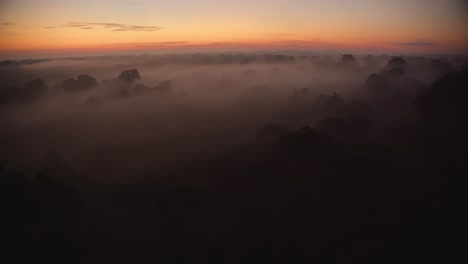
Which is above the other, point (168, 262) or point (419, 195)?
point (419, 195)

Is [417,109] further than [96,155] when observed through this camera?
Yes

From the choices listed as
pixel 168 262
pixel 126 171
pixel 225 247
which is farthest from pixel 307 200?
pixel 126 171

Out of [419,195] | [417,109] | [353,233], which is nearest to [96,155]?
[353,233]

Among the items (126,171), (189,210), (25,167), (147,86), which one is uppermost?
(147,86)

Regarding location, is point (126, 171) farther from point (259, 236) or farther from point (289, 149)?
point (289, 149)

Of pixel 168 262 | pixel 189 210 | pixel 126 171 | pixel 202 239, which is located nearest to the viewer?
pixel 168 262

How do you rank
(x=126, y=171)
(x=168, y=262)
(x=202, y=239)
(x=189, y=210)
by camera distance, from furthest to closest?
1. (x=126, y=171)
2. (x=189, y=210)
3. (x=202, y=239)
4. (x=168, y=262)
